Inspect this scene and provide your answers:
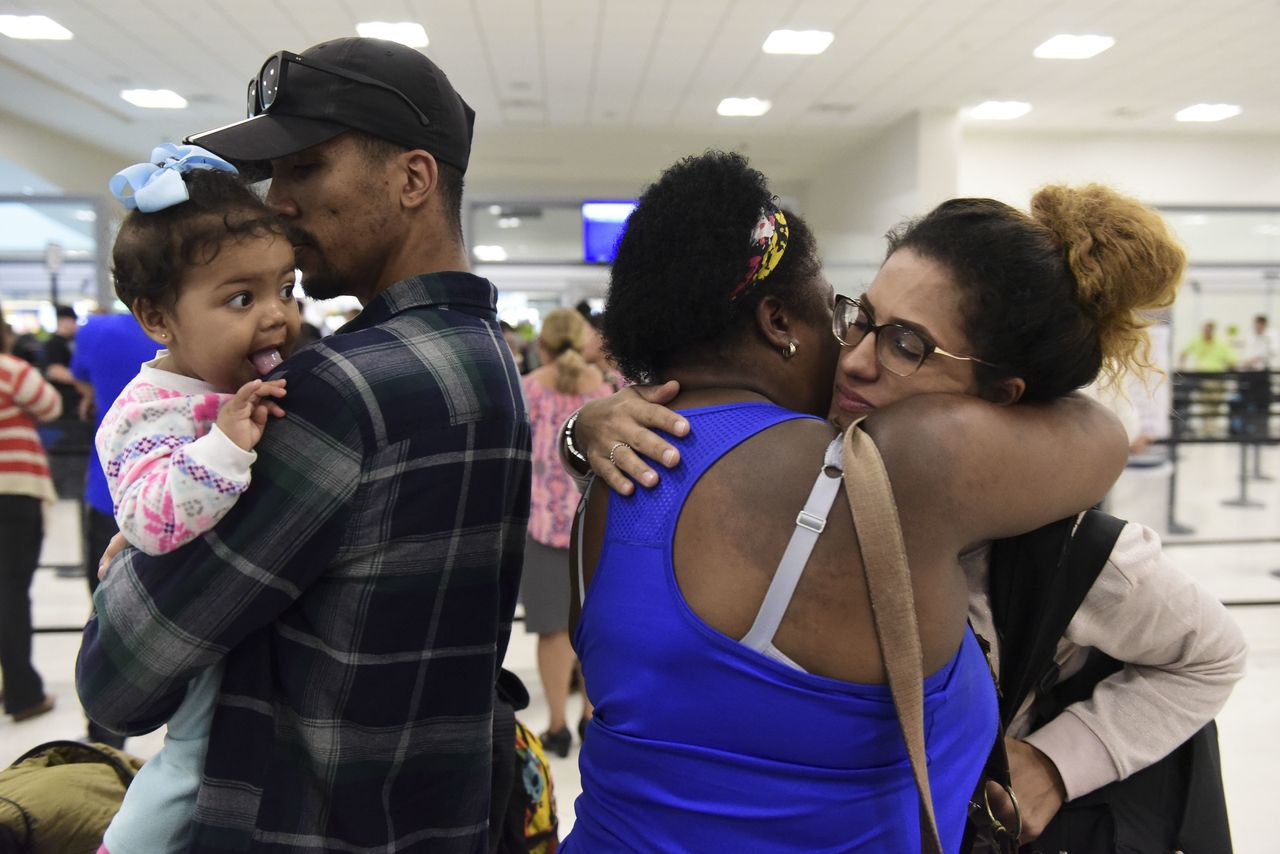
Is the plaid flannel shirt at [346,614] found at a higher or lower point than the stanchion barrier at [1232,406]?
higher

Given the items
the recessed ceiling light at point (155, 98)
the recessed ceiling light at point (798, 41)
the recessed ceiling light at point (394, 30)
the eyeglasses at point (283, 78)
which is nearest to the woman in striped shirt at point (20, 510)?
the eyeglasses at point (283, 78)

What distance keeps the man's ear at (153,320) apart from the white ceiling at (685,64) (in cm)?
731

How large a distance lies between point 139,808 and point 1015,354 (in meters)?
1.15

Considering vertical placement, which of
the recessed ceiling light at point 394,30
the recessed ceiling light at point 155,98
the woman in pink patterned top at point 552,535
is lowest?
the woman in pink patterned top at point 552,535

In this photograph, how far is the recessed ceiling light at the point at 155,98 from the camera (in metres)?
10.6

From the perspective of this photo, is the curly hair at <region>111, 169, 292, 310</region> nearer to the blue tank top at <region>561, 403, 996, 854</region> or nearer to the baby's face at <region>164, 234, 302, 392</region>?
the baby's face at <region>164, 234, 302, 392</region>

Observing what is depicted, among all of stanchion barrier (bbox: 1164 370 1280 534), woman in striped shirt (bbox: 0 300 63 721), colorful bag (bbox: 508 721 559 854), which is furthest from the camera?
stanchion barrier (bbox: 1164 370 1280 534)

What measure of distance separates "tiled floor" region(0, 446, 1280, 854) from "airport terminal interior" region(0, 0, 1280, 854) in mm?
19

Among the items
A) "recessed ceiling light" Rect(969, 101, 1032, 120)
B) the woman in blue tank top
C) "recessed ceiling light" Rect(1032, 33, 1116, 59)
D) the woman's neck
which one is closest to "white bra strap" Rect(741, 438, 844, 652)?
the woman in blue tank top

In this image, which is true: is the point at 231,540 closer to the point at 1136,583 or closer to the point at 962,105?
the point at 1136,583

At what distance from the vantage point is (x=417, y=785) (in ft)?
3.55

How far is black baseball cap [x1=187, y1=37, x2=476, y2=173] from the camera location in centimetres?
112

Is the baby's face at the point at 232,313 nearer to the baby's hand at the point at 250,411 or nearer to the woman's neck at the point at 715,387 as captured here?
the baby's hand at the point at 250,411

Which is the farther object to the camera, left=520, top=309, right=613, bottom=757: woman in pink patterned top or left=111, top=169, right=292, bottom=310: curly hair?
left=520, top=309, right=613, bottom=757: woman in pink patterned top
